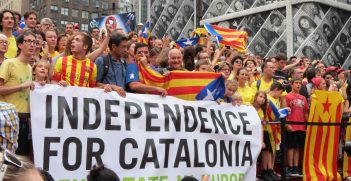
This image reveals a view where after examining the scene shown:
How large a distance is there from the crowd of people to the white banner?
0.18 m

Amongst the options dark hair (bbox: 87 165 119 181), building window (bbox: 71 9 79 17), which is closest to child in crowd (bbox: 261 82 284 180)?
dark hair (bbox: 87 165 119 181)

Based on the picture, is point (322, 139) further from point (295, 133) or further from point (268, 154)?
point (268, 154)

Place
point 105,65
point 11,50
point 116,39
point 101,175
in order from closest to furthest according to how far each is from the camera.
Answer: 1. point 101,175
2. point 105,65
3. point 116,39
4. point 11,50

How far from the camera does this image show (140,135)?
5.60m

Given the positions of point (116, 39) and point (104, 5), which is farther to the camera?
point (104, 5)

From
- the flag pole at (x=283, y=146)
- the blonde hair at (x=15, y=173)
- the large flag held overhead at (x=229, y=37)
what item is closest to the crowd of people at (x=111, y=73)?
the flag pole at (x=283, y=146)

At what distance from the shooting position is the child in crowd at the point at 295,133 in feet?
25.7

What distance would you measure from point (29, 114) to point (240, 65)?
178 inches

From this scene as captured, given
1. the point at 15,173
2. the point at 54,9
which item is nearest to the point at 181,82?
the point at 15,173

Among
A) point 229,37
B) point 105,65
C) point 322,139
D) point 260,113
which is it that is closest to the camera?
point 105,65

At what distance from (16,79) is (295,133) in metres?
4.59

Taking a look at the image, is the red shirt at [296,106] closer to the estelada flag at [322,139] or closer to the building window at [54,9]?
the estelada flag at [322,139]

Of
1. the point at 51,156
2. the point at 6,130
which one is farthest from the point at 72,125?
the point at 6,130

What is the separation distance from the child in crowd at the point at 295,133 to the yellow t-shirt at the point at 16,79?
4.35 m
